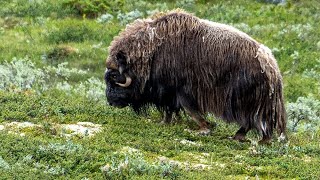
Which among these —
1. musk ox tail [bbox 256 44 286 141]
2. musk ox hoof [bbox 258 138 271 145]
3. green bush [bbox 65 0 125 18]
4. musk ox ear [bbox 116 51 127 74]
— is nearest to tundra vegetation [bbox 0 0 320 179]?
musk ox hoof [bbox 258 138 271 145]

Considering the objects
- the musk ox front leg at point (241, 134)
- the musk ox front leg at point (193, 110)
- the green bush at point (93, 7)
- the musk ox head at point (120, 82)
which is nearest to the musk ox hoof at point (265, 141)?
the musk ox front leg at point (241, 134)

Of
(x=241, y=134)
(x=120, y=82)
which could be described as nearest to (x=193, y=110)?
(x=241, y=134)

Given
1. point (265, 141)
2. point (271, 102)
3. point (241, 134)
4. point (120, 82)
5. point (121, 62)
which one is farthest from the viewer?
point (120, 82)

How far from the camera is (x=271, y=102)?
7441mm

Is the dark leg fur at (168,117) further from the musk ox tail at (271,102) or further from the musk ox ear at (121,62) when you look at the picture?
the musk ox tail at (271,102)

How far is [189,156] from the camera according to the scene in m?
6.61

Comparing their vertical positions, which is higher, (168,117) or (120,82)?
→ (120,82)

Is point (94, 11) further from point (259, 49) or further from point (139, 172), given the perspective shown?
point (139, 172)

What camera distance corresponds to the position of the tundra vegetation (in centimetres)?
603

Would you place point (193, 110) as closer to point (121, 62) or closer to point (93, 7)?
point (121, 62)

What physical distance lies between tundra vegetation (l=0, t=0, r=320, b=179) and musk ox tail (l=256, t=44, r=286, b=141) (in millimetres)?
170

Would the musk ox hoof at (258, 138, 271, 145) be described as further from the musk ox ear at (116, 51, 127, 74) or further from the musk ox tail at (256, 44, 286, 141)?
the musk ox ear at (116, 51, 127, 74)

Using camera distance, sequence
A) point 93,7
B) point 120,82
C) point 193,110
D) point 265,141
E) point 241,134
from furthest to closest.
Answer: point 93,7
point 120,82
point 193,110
point 241,134
point 265,141

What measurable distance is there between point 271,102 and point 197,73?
0.92 meters
